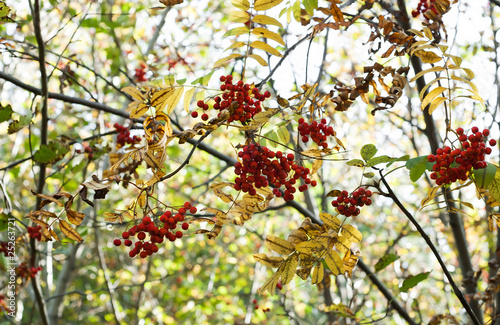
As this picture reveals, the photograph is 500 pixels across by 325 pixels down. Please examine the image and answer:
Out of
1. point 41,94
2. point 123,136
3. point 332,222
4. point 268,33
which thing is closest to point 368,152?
point 332,222

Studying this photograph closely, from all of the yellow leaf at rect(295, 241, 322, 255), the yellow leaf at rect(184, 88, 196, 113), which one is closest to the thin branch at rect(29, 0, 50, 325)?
the yellow leaf at rect(184, 88, 196, 113)

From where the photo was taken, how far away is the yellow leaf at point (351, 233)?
129 centimetres

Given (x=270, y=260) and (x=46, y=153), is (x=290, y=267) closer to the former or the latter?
(x=270, y=260)

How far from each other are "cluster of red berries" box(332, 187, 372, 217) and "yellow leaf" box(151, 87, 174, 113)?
2.22 feet

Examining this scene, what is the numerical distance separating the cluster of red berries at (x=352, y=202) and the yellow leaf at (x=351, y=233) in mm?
45

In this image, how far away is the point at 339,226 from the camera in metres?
1.31

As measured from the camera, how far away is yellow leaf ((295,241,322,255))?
124 cm

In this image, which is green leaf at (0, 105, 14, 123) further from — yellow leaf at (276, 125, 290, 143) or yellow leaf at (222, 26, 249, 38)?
yellow leaf at (276, 125, 290, 143)

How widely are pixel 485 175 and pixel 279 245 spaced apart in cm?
66

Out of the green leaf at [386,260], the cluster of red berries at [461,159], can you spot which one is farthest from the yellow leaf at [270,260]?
the green leaf at [386,260]

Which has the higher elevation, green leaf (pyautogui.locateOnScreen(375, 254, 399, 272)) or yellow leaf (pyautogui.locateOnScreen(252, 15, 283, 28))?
yellow leaf (pyautogui.locateOnScreen(252, 15, 283, 28))

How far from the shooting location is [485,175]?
1124 mm

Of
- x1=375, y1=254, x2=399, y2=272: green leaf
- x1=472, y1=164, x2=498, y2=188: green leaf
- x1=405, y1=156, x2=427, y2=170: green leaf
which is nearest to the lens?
x1=472, y1=164, x2=498, y2=188: green leaf

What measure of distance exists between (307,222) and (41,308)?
2.09 metres
